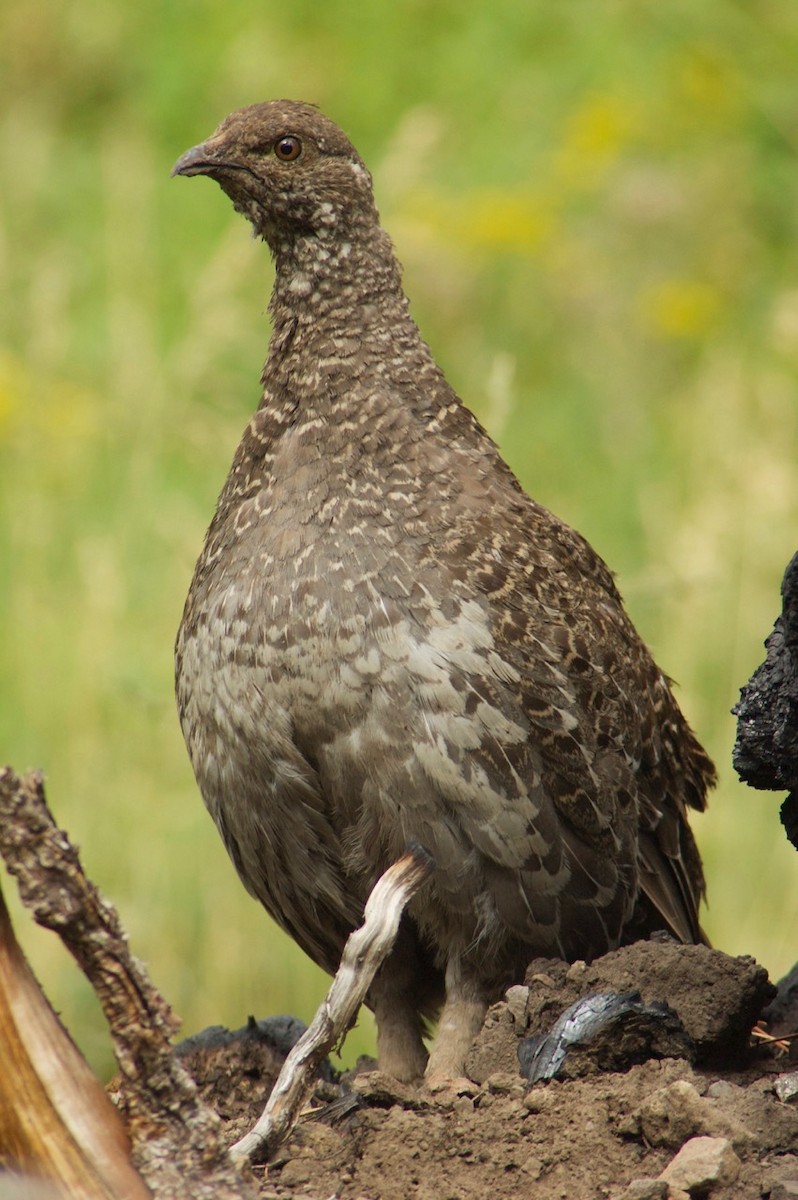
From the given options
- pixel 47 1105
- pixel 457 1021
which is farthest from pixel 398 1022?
pixel 47 1105

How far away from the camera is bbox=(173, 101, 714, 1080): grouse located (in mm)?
3568

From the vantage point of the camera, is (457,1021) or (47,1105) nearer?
(47,1105)

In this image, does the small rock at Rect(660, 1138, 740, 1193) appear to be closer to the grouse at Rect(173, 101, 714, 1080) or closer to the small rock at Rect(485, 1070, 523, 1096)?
the small rock at Rect(485, 1070, 523, 1096)

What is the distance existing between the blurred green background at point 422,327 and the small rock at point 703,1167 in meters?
A: 2.47

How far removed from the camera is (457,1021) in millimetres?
3828

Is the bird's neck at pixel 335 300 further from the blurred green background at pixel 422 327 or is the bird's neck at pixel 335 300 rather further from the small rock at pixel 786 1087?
the small rock at pixel 786 1087

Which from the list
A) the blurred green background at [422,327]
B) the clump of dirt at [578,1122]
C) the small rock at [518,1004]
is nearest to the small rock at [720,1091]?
the clump of dirt at [578,1122]

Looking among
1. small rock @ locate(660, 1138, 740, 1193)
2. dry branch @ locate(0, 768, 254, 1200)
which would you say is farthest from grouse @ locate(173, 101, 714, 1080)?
dry branch @ locate(0, 768, 254, 1200)

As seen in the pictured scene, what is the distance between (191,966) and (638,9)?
6.63 m

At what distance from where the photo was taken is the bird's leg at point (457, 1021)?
3746 millimetres

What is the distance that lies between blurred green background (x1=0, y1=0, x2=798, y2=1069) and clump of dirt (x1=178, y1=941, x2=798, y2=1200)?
74.6 inches

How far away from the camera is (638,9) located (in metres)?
9.94

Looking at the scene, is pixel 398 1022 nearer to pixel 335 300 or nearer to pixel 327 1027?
pixel 327 1027

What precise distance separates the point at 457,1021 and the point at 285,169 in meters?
1.97
